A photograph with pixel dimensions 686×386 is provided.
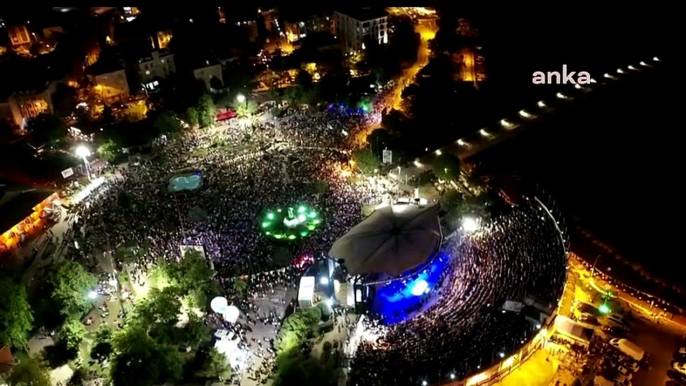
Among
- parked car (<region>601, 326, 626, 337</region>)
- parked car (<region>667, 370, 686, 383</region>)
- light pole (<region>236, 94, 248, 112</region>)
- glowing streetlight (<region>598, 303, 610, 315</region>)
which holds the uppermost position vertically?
light pole (<region>236, 94, 248, 112</region>)

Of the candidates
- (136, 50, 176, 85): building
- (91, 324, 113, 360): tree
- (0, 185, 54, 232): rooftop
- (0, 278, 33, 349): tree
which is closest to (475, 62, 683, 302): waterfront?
(91, 324, 113, 360): tree

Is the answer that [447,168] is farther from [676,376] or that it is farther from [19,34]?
[19,34]

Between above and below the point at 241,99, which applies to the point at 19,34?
above

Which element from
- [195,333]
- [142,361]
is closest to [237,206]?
[195,333]

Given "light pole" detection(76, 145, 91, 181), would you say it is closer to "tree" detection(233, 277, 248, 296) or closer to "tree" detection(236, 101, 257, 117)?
"tree" detection(236, 101, 257, 117)

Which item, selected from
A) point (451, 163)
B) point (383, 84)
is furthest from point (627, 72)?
point (451, 163)

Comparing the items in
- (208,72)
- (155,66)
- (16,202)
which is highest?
(155,66)
